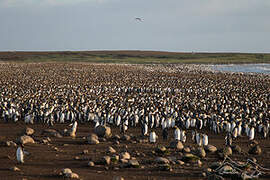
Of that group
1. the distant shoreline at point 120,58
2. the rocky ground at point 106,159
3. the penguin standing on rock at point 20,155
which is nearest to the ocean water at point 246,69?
the distant shoreline at point 120,58

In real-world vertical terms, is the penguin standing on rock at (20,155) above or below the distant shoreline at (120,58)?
below

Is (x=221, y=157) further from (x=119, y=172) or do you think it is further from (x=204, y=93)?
(x=204, y=93)

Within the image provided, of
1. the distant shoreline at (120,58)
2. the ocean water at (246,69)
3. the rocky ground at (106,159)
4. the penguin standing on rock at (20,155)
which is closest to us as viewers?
the rocky ground at (106,159)

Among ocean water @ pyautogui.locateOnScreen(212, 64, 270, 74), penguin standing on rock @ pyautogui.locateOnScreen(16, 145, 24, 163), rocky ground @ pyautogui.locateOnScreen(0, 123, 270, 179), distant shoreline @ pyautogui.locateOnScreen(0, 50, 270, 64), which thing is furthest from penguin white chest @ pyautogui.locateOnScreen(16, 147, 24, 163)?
distant shoreline @ pyautogui.locateOnScreen(0, 50, 270, 64)

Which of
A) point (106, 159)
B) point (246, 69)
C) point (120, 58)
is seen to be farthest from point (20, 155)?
point (120, 58)

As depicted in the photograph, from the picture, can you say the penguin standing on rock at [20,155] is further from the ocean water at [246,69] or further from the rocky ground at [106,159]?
the ocean water at [246,69]

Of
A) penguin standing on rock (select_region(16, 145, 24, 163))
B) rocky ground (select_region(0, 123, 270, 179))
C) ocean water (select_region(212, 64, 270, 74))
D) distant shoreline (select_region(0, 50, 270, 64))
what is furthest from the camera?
distant shoreline (select_region(0, 50, 270, 64))

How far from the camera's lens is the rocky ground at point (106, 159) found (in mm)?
9516

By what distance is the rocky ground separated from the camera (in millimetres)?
9516

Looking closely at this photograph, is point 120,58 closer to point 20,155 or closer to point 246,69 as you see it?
point 246,69

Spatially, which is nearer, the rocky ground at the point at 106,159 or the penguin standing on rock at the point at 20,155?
the rocky ground at the point at 106,159

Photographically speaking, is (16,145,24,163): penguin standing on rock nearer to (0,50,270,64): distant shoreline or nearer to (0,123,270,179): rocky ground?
(0,123,270,179): rocky ground

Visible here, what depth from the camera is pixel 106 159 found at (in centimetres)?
1024

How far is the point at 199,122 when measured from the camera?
17.3 m
